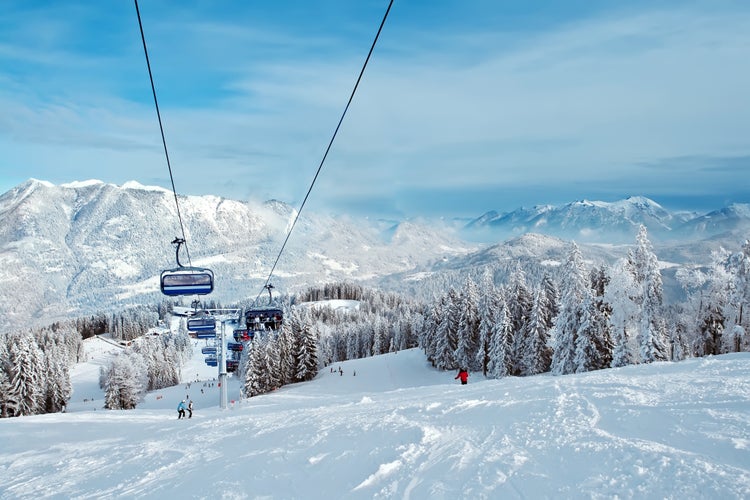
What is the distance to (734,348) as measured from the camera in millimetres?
37812

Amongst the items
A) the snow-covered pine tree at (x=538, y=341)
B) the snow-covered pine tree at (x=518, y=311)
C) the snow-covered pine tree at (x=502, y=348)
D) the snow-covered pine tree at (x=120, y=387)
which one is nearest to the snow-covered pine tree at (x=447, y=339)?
the snow-covered pine tree at (x=518, y=311)

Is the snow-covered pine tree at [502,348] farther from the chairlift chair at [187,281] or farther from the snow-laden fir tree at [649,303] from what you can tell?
the chairlift chair at [187,281]

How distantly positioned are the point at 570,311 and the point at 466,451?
33241mm

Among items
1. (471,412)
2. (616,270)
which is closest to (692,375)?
(471,412)

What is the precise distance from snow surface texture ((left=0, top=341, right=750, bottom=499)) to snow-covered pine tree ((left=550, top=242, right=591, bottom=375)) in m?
21.5

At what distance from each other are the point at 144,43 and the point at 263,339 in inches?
2342

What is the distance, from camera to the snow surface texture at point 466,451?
7.44 m

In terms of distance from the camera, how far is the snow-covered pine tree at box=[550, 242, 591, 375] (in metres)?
39.1

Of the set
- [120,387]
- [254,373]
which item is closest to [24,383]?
[120,387]

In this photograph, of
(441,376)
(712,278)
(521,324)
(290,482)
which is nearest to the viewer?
(290,482)

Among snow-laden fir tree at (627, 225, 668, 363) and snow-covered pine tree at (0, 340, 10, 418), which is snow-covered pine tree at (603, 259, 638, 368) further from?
snow-covered pine tree at (0, 340, 10, 418)

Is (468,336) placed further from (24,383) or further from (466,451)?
(466,451)

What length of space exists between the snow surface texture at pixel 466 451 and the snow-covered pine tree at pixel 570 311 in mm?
21515

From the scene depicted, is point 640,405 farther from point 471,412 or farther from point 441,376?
point 441,376
